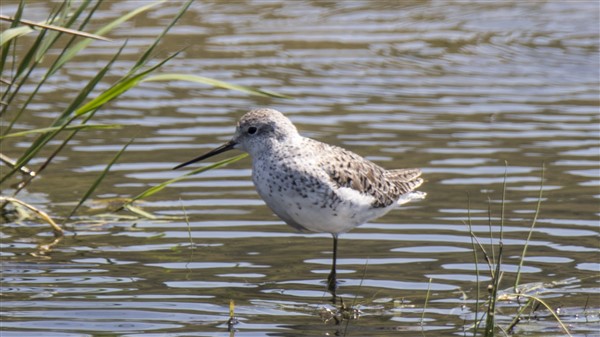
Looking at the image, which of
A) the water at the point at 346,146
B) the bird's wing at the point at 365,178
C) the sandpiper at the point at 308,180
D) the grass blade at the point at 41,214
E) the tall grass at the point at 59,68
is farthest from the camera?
the grass blade at the point at 41,214

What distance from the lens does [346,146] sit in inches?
408

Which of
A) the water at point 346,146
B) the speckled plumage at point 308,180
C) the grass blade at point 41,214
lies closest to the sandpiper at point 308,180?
the speckled plumage at point 308,180

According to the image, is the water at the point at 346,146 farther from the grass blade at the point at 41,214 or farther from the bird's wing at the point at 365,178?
the bird's wing at the point at 365,178

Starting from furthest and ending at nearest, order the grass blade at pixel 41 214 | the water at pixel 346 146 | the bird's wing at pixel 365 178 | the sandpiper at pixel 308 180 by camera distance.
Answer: the grass blade at pixel 41 214 → the bird's wing at pixel 365 178 → the sandpiper at pixel 308 180 → the water at pixel 346 146

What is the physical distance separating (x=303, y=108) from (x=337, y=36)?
2592 mm

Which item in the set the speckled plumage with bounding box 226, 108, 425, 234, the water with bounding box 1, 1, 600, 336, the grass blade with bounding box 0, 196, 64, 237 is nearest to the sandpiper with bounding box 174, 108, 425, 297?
the speckled plumage with bounding box 226, 108, 425, 234

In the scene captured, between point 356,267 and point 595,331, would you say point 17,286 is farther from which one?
point 595,331

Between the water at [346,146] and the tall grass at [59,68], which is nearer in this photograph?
the tall grass at [59,68]

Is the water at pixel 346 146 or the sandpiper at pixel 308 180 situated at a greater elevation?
the sandpiper at pixel 308 180

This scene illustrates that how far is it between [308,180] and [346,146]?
3.09 m

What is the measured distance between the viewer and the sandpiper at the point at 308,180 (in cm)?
729

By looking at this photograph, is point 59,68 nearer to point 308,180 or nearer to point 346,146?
point 308,180

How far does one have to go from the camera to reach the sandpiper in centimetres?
729

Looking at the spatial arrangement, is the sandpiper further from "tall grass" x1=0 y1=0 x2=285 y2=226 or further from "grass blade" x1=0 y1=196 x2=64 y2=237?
"grass blade" x1=0 y1=196 x2=64 y2=237
